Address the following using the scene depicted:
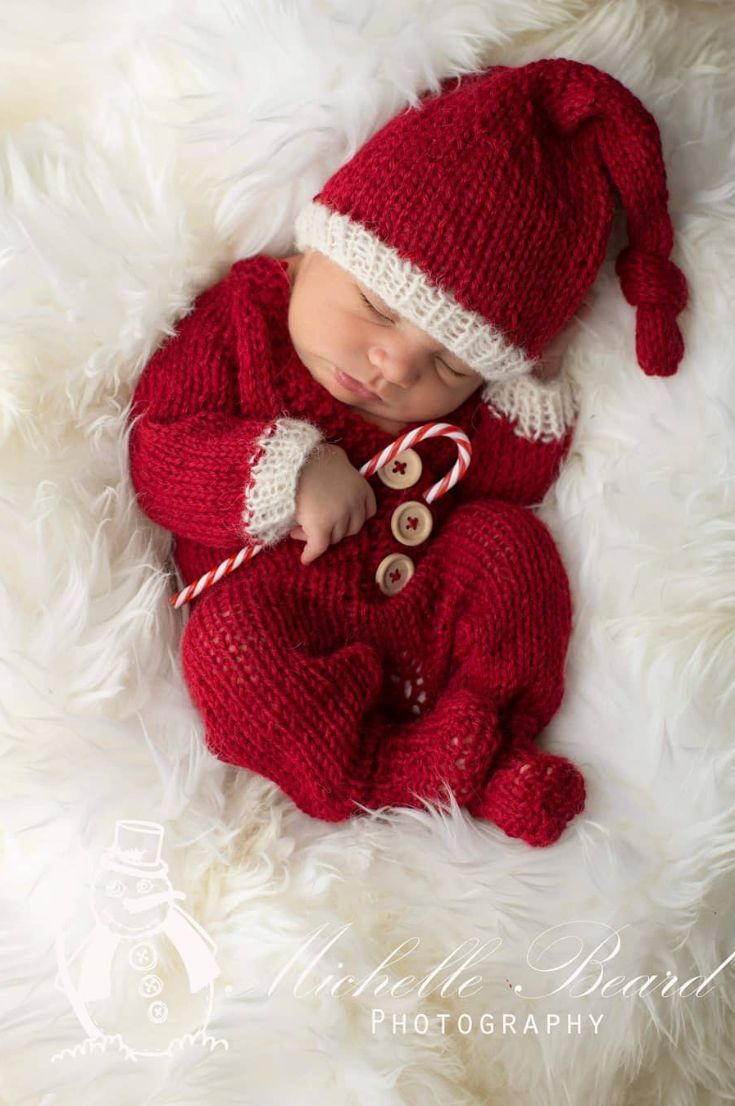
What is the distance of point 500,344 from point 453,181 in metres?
0.17

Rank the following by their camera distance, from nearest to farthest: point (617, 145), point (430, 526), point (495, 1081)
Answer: point (495, 1081) < point (617, 145) < point (430, 526)

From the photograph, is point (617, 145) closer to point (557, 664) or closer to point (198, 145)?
point (198, 145)

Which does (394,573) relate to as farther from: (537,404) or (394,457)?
(537,404)

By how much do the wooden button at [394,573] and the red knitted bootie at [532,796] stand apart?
0.24 m

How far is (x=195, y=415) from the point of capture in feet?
3.80

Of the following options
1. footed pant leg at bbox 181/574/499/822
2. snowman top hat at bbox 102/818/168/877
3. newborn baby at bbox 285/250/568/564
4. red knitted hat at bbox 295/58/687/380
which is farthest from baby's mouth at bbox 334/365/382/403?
snowman top hat at bbox 102/818/168/877

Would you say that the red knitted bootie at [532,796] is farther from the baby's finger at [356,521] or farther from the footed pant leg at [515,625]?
the baby's finger at [356,521]

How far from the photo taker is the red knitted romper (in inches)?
43.4

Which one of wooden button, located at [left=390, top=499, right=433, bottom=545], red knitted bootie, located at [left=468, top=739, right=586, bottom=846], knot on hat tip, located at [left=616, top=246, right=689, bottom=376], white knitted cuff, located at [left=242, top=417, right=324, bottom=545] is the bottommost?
red knitted bootie, located at [left=468, top=739, right=586, bottom=846]

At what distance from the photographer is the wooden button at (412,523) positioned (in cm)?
122

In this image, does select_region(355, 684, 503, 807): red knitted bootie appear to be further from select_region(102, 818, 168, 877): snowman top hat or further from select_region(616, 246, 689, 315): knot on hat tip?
select_region(616, 246, 689, 315): knot on hat tip

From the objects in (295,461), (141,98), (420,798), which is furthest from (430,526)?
(141,98)

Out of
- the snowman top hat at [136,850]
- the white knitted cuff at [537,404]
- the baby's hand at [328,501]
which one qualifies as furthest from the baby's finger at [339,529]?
the snowman top hat at [136,850]

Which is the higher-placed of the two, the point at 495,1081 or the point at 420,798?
the point at 420,798
